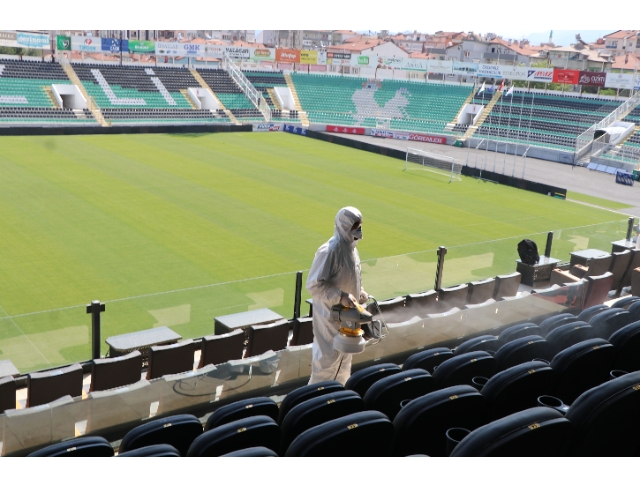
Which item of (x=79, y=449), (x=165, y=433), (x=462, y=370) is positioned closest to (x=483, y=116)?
(x=462, y=370)

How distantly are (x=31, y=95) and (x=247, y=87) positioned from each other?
1585cm

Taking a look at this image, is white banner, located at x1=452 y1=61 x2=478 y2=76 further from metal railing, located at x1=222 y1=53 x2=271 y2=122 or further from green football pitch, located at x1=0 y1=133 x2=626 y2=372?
green football pitch, located at x1=0 y1=133 x2=626 y2=372

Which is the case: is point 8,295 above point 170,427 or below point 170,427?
below

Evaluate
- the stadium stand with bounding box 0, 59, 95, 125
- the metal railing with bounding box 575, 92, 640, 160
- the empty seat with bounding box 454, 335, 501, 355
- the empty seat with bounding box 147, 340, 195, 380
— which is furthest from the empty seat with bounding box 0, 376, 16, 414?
the metal railing with bounding box 575, 92, 640, 160

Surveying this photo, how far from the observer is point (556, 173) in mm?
36969

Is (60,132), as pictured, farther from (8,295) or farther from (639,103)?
(639,103)

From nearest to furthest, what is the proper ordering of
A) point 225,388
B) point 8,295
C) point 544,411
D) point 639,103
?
point 544,411 → point 225,388 → point 8,295 → point 639,103

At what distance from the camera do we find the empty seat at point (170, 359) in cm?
843

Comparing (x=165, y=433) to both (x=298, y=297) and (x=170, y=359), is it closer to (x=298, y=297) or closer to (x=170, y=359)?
(x=170, y=359)

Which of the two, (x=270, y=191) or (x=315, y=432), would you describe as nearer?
(x=315, y=432)

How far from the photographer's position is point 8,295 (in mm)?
14102

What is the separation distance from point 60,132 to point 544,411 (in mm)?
37962

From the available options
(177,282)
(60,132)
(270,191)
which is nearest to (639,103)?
(270,191)
